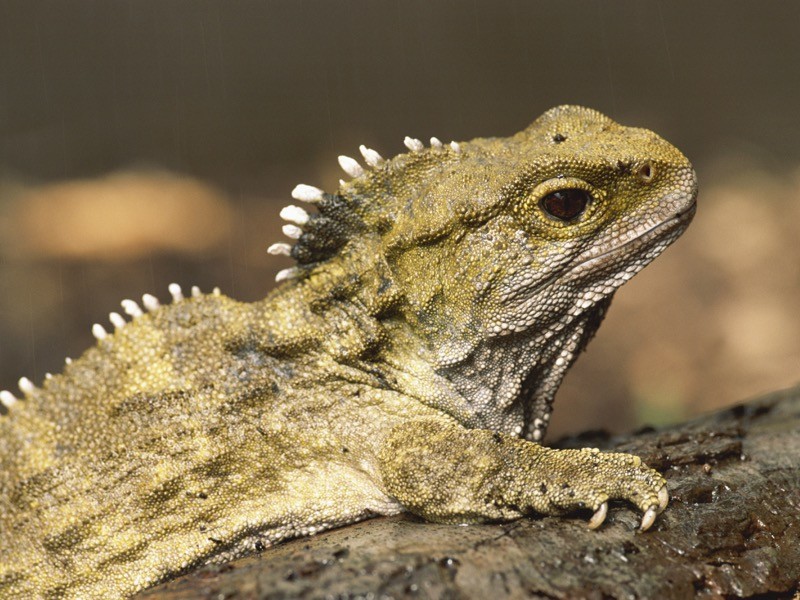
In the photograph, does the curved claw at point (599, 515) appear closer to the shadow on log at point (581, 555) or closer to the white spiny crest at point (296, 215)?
the shadow on log at point (581, 555)

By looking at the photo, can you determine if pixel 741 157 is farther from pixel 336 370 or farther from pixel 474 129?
pixel 336 370

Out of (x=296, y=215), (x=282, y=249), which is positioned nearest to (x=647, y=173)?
(x=296, y=215)

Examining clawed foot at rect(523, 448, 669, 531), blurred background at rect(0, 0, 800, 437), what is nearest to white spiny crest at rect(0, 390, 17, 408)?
clawed foot at rect(523, 448, 669, 531)

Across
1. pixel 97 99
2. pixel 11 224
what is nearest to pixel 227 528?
pixel 11 224

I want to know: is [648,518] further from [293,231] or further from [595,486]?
[293,231]

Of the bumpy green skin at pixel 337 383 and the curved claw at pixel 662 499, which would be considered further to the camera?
the bumpy green skin at pixel 337 383

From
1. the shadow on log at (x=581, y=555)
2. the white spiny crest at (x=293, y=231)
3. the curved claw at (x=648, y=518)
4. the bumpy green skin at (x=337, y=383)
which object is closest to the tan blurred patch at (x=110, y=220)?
the bumpy green skin at (x=337, y=383)
